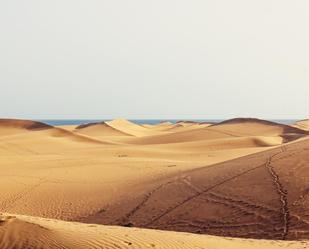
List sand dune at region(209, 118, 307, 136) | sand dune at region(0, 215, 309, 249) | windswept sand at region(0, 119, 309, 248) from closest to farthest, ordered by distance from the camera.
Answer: sand dune at region(0, 215, 309, 249) → windswept sand at region(0, 119, 309, 248) → sand dune at region(209, 118, 307, 136)

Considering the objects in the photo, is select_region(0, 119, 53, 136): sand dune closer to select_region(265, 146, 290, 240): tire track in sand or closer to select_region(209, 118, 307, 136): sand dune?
select_region(209, 118, 307, 136): sand dune

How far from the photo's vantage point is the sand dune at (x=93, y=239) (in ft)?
26.8

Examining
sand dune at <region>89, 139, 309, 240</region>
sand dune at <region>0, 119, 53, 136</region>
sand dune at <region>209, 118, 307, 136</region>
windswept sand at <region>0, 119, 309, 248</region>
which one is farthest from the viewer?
sand dune at <region>0, 119, 53, 136</region>

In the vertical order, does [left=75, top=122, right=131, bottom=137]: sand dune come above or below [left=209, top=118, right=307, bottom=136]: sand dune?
below

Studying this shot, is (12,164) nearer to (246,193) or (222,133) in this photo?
(246,193)

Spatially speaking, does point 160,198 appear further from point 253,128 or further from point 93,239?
point 253,128

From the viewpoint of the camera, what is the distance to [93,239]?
27.4ft

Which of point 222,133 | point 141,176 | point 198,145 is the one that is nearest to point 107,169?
point 141,176

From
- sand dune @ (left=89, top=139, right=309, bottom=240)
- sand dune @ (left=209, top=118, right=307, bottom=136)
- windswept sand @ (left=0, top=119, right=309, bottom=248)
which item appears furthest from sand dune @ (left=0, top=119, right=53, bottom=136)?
sand dune @ (left=89, top=139, right=309, bottom=240)

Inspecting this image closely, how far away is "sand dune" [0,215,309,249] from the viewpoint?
26.8 feet

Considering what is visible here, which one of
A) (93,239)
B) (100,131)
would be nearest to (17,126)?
(100,131)

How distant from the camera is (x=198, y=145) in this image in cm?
3475

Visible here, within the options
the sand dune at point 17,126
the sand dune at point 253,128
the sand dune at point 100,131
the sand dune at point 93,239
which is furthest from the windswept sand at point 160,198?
the sand dune at point 100,131

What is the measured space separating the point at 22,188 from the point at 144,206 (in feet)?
17.6
